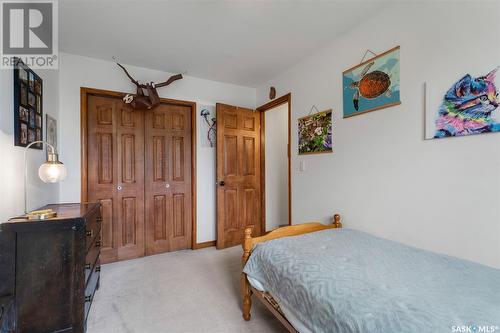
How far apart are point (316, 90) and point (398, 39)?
84cm

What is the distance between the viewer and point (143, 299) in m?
1.94

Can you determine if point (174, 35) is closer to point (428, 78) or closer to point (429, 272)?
point (428, 78)

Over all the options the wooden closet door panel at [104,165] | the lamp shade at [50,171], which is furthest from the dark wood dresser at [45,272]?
the wooden closet door panel at [104,165]

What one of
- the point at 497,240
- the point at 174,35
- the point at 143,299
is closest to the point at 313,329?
the point at 497,240

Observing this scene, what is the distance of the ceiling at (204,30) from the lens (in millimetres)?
1766

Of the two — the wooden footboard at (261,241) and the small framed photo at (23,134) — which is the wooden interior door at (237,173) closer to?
the wooden footboard at (261,241)

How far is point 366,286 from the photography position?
1.01 metres

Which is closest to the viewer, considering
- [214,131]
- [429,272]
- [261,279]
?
[429,272]

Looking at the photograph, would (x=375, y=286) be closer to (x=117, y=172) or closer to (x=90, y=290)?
(x=90, y=290)

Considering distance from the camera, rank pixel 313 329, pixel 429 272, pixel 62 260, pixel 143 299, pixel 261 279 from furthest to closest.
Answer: pixel 143 299, pixel 261 279, pixel 62 260, pixel 429 272, pixel 313 329

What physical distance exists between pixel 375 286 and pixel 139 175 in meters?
2.72

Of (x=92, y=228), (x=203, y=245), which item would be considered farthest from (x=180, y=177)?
(x=92, y=228)

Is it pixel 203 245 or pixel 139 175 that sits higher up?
pixel 139 175

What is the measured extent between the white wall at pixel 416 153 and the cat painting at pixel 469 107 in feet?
0.16
